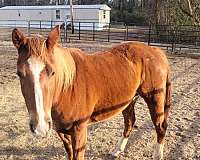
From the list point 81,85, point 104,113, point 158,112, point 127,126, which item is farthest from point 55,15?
point 81,85

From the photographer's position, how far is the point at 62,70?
2.53m

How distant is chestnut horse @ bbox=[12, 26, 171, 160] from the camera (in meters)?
2.18

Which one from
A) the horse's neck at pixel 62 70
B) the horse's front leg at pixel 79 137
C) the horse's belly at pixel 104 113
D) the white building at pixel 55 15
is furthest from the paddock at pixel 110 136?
the white building at pixel 55 15

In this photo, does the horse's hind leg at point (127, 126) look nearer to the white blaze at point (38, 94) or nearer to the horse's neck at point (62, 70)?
the horse's neck at point (62, 70)

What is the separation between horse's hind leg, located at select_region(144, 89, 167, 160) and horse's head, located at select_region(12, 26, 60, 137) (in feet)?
5.86

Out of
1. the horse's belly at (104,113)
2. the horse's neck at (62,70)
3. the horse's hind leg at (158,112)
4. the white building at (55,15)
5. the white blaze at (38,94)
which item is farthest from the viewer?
the white building at (55,15)

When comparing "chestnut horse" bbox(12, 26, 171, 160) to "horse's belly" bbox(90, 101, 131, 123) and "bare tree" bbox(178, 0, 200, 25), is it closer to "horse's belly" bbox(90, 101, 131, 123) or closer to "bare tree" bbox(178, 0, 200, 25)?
"horse's belly" bbox(90, 101, 131, 123)

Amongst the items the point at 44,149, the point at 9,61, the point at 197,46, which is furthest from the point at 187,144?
the point at 197,46

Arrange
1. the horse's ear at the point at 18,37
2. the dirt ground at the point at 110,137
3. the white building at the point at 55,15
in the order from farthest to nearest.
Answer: the white building at the point at 55,15
the dirt ground at the point at 110,137
the horse's ear at the point at 18,37

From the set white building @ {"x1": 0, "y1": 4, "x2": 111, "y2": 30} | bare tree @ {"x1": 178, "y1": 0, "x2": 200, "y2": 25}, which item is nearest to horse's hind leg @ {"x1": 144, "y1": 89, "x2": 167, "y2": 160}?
bare tree @ {"x1": 178, "y1": 0, "x2": 200, "y2": 25}

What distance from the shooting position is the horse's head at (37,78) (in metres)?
2.14

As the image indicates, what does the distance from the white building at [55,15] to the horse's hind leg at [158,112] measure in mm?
29369

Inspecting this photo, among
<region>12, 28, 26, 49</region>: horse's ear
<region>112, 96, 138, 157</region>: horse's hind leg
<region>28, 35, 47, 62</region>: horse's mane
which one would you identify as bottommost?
<region>112, 96, 138, 157</region>: horse's hind leg

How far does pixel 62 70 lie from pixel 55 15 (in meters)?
37.0
